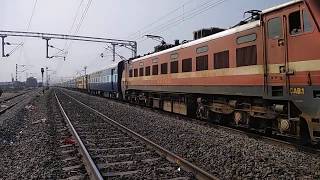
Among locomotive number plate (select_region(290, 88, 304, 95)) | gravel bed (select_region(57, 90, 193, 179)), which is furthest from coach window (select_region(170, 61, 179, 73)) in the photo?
locomotive number plate (select_region(290, 88, 304, 95))

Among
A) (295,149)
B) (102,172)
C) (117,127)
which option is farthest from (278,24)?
(117,127)

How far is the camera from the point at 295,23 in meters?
11.1

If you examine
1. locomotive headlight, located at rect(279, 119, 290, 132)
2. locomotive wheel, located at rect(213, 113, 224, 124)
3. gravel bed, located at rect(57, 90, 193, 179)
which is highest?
locomotive headlight, located at rect(279, 119, 290, 132)

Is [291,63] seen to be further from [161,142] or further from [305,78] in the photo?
[161,142]

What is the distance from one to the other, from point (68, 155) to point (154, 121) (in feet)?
27.5

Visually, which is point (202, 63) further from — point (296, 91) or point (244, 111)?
point (296, 91)

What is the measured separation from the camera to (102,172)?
8.84 metres

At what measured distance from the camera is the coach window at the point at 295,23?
10.9m

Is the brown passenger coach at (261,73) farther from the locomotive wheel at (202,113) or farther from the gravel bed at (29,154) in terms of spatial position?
the gravel bed at (29,154)

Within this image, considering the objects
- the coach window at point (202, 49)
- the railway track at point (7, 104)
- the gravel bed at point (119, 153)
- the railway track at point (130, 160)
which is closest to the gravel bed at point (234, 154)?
the railway track at point (130, 160)

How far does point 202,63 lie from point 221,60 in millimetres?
1954

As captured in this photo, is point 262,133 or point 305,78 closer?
point 305,78

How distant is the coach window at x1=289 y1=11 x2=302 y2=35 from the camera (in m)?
10.9

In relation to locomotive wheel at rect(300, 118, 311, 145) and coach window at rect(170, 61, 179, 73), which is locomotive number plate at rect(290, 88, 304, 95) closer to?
locomotive wheel at rect(300, 118, 311, 145)
